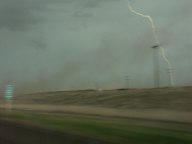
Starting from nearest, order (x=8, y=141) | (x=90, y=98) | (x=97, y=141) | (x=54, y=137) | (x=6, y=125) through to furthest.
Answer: (x=97, y=141)
(x=54, y=137)
(x=8, y=141)
(x=6, y=125)
(x=90, y=98)

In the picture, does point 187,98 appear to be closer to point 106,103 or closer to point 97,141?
point 106,103

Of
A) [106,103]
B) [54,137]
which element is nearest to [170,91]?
[106,103]

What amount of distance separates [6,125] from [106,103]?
160ft

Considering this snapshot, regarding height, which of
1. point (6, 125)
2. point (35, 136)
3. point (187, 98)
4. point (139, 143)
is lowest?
point (187, 98)

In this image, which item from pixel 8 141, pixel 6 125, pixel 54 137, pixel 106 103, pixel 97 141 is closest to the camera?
pixel 97 141

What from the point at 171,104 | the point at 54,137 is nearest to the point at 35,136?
the point at 54,137

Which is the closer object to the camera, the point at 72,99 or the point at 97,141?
the point at 97,141

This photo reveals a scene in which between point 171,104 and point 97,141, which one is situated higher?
point 97,141

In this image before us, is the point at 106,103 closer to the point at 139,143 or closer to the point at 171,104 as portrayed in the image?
the point at 171,104

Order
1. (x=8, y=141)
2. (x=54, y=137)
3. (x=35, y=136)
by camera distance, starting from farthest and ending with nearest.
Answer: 1. (x=8, y=141)
2. (x=35, y=136)
3. (x=54, y=137)

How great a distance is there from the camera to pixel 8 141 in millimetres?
17375

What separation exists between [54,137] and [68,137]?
961 millimetres

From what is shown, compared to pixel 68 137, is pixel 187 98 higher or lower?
lower

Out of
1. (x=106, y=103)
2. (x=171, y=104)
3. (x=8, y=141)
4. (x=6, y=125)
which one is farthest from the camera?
(x=106, y=103)
